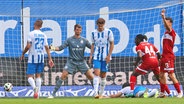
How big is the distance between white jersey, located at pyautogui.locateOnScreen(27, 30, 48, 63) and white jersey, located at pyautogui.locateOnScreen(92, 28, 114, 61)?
4.18ft

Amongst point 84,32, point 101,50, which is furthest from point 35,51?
point 84,32

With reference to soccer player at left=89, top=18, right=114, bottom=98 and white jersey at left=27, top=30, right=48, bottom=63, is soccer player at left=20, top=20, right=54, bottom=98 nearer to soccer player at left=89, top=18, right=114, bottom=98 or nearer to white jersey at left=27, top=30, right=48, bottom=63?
white jersey at left=27, top=30, right=48, bottom=63

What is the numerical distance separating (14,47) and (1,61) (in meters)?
0.58

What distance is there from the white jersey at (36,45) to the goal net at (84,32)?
3970mm

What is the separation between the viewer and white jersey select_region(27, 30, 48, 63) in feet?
49.7

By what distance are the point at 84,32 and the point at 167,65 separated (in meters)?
5.59

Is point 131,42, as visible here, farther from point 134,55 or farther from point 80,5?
point 80,5

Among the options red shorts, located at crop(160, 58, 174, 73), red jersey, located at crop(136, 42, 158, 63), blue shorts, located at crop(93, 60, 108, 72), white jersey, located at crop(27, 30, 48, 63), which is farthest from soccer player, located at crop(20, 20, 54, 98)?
red shorts, located at crop(160, 58, 174, 73)

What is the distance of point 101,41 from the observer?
14891 mm

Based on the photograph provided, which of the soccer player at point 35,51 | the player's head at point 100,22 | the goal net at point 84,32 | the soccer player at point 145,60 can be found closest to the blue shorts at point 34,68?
the soccer player at point 35,51

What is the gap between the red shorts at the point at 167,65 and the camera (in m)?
14.8

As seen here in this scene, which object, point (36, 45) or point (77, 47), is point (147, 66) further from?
point (36, 45)

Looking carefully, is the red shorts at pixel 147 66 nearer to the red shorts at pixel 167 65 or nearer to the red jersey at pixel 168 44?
the red shorts at pixel 167 65

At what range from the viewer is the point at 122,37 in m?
19.8
